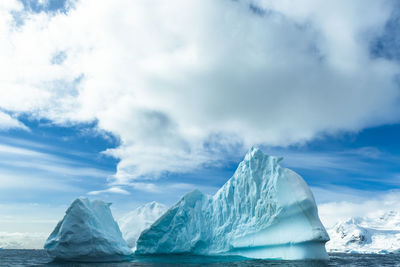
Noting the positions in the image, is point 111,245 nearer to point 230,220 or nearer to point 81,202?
point 81,202

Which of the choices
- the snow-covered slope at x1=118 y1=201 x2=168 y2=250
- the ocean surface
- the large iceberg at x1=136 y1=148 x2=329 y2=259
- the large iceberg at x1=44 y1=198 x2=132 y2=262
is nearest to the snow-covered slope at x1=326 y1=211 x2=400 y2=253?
the snow-covered slope at x1=118 y1=201 x2=168 y2=250

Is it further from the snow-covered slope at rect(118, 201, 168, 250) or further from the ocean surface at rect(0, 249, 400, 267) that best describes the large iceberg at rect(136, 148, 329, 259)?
the snow-covered slope at rect(118, 201, 168, 250)

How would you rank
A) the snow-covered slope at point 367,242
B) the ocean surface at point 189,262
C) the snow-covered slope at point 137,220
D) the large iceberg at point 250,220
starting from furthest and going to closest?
the snow-covered slope at point 367,242
the snow-covered slope at point 137,220
the large iceberg at point 250,220
the ocean surface at point 189,262

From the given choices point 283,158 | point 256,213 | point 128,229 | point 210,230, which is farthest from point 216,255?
point 128,229

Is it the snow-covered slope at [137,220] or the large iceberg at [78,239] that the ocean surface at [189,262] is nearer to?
the large iceberg at [78,239]

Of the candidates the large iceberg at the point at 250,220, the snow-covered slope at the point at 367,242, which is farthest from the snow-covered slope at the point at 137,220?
the snow-covered slope at the point at 367,242

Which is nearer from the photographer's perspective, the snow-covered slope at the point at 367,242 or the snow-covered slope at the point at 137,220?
the snow-covered slope at the point at 137,220

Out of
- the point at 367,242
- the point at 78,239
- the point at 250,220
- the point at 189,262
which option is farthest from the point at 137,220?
the point at 367,242

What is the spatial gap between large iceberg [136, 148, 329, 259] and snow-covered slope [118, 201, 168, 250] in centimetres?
1513

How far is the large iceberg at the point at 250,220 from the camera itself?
2494cm

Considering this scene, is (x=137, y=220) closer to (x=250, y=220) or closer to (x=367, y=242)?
(x=250, y=220)

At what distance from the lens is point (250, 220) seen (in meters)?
29.2

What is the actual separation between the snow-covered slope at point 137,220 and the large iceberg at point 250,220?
15.1 metres

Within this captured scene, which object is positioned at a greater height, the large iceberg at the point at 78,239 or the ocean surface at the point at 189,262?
the large iceberg at the point at 78,239
